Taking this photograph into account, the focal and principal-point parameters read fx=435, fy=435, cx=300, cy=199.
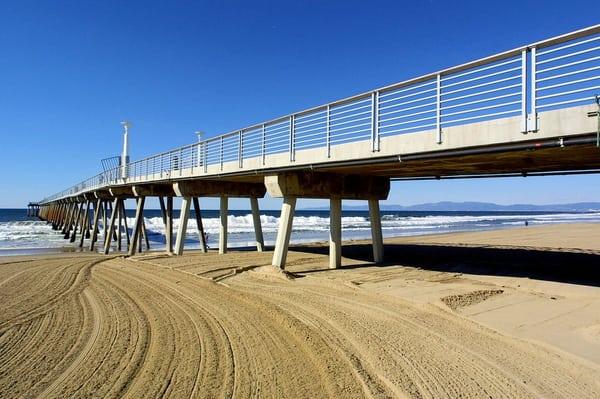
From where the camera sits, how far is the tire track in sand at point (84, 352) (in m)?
4.48

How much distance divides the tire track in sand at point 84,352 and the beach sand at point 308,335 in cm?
2

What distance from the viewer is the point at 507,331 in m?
6.05

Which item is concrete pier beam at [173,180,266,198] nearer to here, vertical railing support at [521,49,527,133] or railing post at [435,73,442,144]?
railing post at [435,73,442,144]

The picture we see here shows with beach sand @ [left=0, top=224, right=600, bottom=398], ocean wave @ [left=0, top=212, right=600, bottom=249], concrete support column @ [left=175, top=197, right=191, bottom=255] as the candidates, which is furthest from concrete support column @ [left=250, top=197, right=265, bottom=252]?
ocean wave @ [left=0, top=212, right=600, bottom=249]

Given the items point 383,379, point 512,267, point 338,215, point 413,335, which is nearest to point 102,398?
point 383,379

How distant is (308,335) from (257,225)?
44.3 feet

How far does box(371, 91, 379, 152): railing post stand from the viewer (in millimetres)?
8898

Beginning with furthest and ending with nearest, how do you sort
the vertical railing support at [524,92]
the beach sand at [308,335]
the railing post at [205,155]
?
1. the railing post at [205,155]
2. the vertical railing support at [524,92]
3. the beach sand at [308,335]

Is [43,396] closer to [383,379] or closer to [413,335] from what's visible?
[383,379]

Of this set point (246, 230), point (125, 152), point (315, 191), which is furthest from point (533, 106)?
point (246, 230)

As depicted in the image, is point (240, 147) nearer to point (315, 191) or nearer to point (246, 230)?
point (315, 191)

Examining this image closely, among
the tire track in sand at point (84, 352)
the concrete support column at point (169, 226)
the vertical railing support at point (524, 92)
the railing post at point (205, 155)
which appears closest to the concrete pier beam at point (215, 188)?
the railing post at point (205, 155)

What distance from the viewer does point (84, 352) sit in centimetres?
555

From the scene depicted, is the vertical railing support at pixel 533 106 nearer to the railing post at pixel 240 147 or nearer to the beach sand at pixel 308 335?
the beach sand at pixel 308 335
